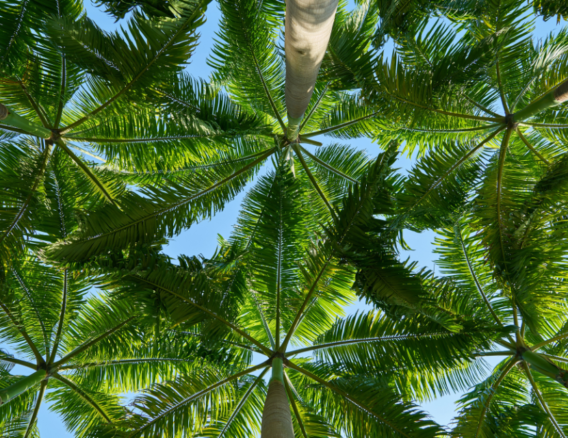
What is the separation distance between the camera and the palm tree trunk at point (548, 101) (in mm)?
3840

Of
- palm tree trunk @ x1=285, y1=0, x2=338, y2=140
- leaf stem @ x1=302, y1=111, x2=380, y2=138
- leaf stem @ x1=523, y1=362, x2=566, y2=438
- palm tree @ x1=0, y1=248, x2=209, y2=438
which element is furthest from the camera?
leaf stem @ x1=302, y1=111, x2=380, y2=138

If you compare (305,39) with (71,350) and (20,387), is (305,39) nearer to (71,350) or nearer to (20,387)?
(20,387)

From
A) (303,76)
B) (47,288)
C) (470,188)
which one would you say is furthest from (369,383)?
(47,288)

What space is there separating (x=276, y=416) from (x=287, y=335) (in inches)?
58.6

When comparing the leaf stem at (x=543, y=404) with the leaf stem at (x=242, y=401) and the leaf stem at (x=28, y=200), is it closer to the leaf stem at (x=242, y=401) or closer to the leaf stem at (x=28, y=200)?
the leaf stem at (x=242, y=401)

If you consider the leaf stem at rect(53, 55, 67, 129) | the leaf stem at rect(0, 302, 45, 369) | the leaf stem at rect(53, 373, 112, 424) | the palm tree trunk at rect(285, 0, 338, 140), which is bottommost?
the leaf stem at rect(53, 373, 112, 424)

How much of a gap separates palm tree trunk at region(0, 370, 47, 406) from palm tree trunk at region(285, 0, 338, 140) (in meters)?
4.63

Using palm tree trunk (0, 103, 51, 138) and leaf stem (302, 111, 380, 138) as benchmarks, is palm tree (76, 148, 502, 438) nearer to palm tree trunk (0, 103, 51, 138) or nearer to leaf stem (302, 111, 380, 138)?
leaf stem (302, 111, 380, 138)

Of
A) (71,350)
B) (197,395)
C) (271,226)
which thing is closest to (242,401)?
(197,395)

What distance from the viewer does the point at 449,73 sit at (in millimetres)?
4809

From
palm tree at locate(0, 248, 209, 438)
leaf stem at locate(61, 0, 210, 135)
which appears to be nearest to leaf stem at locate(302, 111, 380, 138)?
leaf stem at locate(61, 0, 210, 135)

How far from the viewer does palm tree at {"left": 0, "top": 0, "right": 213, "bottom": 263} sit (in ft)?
14.7

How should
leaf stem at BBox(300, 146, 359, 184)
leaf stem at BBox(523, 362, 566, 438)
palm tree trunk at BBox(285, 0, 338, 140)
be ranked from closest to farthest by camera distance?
palm tree trunk at BBox(285, 0, 338, 140) < leaf stem at BBox(523, 362, 566, 438) < leaf stem at BBox(300, 146, 359, 184)

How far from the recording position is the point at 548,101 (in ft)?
14.4
